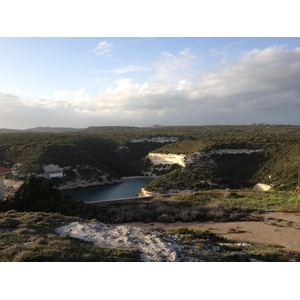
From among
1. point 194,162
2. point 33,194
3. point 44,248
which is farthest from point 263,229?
Result: point 194,162

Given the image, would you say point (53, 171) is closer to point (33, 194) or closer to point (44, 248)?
point (33, 194)

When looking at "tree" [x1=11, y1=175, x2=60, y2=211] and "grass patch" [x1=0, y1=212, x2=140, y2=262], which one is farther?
"tree" [x1=11, y1=175, x2=60, y2=211]

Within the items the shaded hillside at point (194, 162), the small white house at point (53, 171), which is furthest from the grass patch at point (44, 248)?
the small white house at point (53, 171)

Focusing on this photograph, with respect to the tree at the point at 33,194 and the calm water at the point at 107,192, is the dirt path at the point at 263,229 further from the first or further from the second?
the calm water at the point at 107,192

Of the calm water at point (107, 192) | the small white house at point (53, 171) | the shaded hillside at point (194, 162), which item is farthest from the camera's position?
the small white house at point (53, 171)

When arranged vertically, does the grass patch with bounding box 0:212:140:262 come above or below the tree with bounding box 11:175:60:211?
above

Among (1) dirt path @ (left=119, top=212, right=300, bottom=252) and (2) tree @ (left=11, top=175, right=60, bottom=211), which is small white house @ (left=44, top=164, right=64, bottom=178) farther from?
(1) dirt path @ (left=119, top=212, right=300, bottom=252)

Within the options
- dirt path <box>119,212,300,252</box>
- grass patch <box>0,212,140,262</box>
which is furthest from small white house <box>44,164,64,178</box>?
grass patch <box>0,212,140,262</box>
